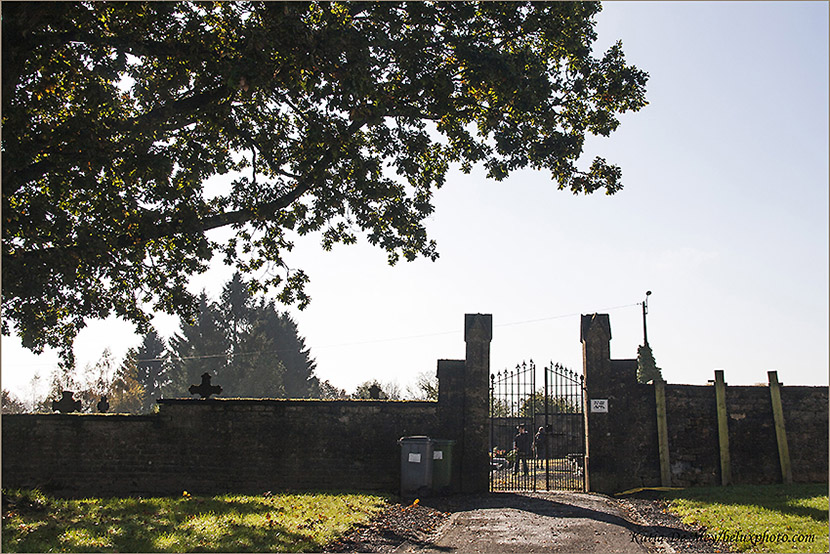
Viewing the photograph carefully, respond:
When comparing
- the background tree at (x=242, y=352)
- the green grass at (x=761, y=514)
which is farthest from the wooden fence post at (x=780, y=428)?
the background tree at (x=242, y=352)

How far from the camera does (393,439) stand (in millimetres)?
14680

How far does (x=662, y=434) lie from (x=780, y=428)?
2747 millimetres

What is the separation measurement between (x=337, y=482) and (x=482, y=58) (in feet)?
32.0

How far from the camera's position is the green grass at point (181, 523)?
782cm

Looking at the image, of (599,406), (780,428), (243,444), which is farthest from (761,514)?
(243,444)

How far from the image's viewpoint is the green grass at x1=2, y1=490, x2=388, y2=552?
782cm

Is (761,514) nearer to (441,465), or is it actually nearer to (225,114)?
(441,465)

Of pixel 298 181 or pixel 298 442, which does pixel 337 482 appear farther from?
pixel 298 181

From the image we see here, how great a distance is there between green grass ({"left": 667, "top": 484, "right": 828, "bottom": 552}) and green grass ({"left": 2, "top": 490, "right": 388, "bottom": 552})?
5396 mm

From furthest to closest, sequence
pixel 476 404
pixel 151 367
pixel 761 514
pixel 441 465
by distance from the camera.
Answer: pixel 151 367
pixel 476 404
pixel 441 465
pixel 761 514

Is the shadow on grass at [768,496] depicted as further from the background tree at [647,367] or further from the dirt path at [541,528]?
the background tree at [647,367]

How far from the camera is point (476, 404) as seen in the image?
14.7 metres

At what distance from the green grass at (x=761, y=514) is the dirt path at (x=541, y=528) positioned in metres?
0.88

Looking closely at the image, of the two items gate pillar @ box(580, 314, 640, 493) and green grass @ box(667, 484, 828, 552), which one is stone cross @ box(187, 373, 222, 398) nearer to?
gate pillar @ box(580, 314, 640, 493)
